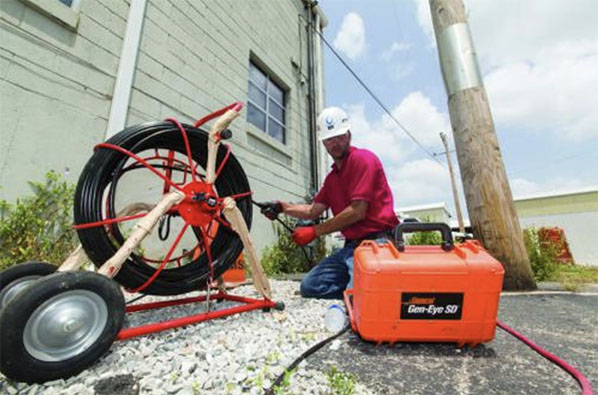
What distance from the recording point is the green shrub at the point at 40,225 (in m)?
1.88

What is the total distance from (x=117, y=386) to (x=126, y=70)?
8.42 ft

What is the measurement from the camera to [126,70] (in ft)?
8.43

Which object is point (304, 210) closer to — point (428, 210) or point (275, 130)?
point (275, 130)

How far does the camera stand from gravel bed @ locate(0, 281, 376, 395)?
3.05 ft

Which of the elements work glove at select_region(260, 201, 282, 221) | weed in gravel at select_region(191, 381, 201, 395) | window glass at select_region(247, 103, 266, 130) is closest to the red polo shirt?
work glove at select_region(260, 201, 282, 221)

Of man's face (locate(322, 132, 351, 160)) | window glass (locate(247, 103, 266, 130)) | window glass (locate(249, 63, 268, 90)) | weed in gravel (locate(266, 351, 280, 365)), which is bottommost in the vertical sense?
weed in gravel (locate(266, 351, 280, 365))

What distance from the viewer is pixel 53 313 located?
949 mm

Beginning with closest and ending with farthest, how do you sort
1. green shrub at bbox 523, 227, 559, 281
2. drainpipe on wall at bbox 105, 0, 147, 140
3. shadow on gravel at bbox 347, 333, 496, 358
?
shadow on gravel at bbox 347, 333, 496, 358
drainpipe on wall at bbox 105, 0, 147, 140
green shrub at bbox 523, 227, 559, 281

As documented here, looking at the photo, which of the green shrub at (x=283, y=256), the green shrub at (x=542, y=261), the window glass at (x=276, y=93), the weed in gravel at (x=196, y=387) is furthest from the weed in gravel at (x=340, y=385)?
the window glass at (x=276, y=93)

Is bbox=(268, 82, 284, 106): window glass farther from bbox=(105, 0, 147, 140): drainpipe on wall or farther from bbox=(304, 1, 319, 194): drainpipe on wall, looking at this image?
bbox=(105, 0, 147, 140): drainpipe on wall

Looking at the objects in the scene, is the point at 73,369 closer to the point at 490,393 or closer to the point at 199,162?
the point at 199,162

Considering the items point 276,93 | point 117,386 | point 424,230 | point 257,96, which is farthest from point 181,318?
point 276,93

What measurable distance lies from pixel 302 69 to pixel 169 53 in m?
3.70

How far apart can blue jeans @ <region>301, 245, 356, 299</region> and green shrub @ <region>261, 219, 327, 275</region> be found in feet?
5.83
